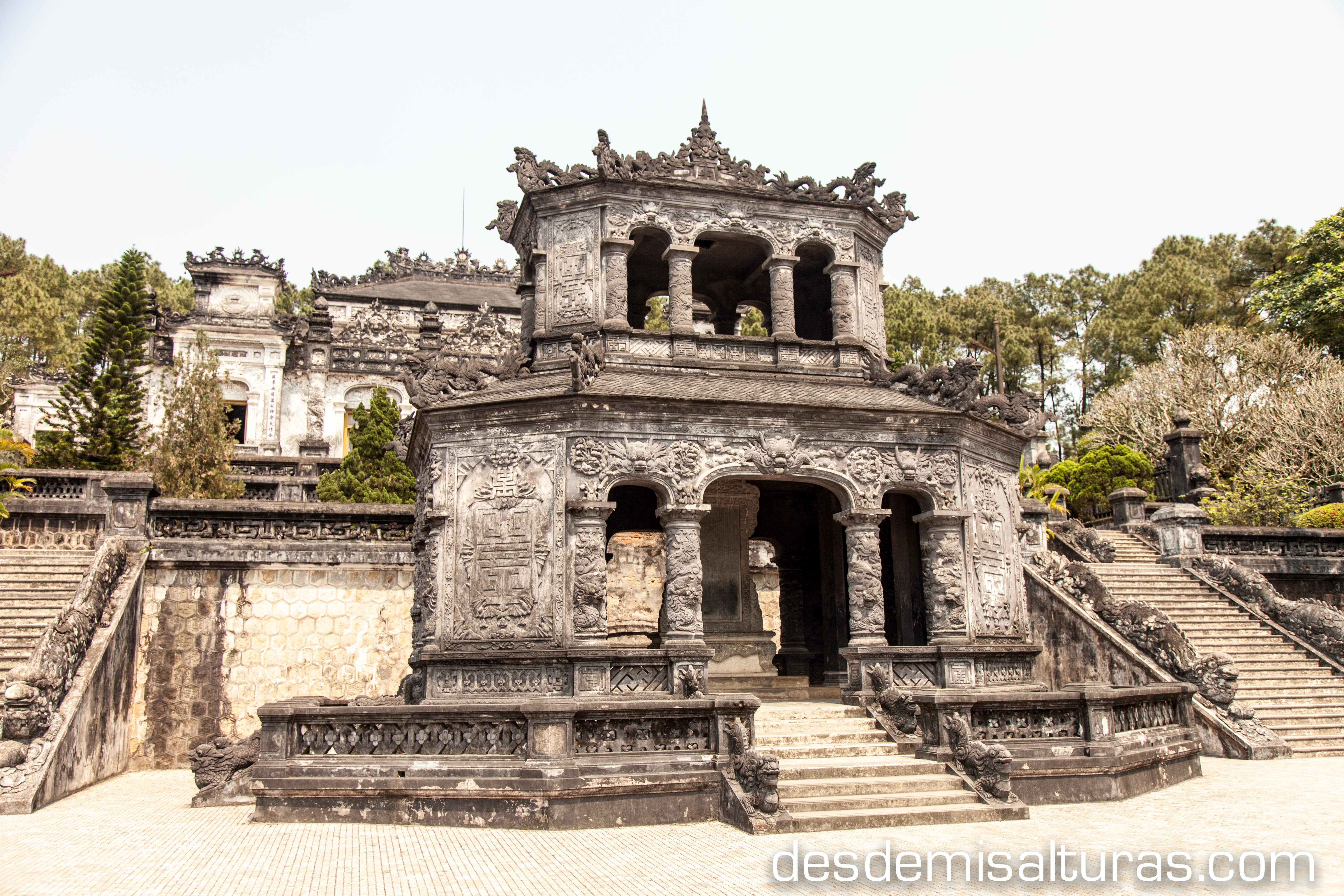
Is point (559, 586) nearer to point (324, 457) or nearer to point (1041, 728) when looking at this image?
point (1041, 728)

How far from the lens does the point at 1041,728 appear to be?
445 inches

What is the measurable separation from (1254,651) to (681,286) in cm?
1210

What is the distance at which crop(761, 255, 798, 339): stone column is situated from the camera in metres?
16.2

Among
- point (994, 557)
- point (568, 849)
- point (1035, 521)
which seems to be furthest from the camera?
point (1035, 521)

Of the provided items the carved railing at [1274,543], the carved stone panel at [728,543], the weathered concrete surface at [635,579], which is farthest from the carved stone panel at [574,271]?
the carved railing at [1274,543]

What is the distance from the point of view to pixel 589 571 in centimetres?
1288

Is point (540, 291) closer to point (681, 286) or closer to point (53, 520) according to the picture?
point (681, 286)

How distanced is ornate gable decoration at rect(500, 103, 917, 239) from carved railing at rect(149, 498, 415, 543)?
6.13m

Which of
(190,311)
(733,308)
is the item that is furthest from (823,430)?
(190,311)

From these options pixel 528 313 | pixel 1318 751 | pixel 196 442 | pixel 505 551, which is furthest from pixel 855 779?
pixel 196 442

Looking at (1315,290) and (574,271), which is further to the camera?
(1315,290)

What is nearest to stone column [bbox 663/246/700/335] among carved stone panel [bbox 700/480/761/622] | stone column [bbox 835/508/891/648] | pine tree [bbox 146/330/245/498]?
carved stone panel [bbox 700/480/761/622]

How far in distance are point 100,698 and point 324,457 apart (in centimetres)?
1645

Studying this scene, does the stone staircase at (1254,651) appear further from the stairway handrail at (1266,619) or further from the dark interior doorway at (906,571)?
the dark interior doorway at (906,571)
